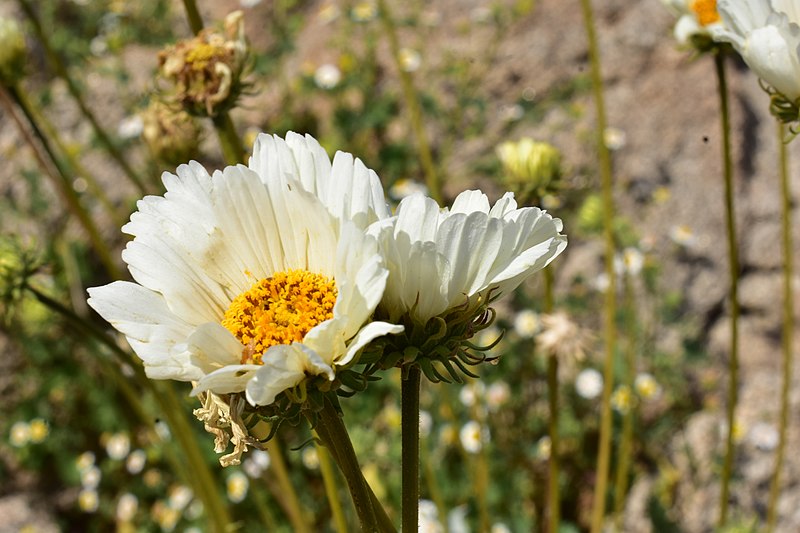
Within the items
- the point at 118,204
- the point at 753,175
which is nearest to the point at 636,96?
the point at 753,175

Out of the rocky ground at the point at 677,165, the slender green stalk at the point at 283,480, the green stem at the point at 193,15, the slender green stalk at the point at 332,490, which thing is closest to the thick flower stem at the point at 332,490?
the slender green stalk at the point at 332,490

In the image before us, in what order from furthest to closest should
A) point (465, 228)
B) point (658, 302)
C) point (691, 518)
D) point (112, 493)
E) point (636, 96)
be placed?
point (636, 96), point (112, 493), point (658, 302), point (691, 518), point (465, 228)

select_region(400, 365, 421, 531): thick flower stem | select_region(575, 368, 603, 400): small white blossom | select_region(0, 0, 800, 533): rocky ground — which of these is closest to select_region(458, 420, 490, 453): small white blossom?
select_region(575, 368, 603, 400): small white blossom

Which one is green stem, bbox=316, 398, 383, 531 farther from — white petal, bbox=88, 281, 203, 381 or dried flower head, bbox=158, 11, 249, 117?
dried flower head, bbox=158, 11, 249, 117

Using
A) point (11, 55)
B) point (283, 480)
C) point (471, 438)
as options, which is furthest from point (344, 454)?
point (471, 438)

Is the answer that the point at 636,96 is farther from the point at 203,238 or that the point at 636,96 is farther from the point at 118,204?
the point at 203,238

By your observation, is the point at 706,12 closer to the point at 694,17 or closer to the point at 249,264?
the point at 694,17

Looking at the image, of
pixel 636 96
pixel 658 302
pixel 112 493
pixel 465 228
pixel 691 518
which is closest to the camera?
pixel 465 228
